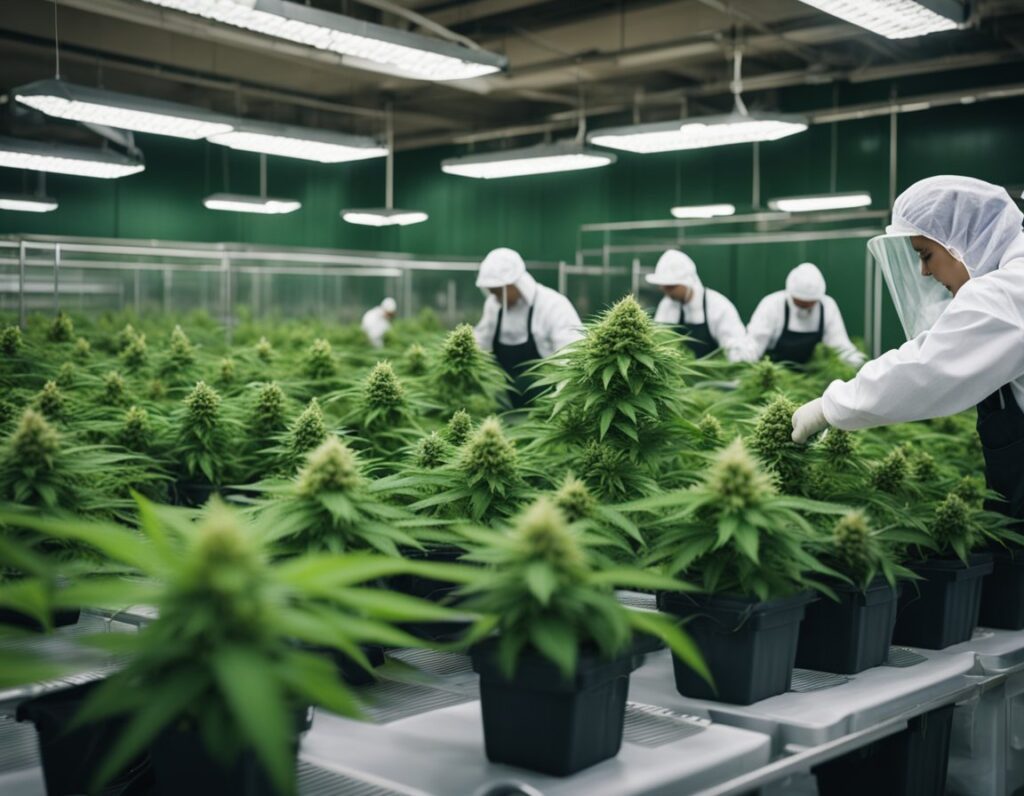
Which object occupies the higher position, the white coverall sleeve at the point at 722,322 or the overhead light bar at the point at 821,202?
the overhead light bar at the point at 821,202

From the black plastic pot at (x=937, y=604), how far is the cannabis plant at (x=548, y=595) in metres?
1.01

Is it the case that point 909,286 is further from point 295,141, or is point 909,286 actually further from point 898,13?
point 295,141

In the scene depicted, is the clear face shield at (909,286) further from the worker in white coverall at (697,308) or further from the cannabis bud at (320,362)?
the worker in white coverall at (697,308)

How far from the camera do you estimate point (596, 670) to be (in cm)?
125

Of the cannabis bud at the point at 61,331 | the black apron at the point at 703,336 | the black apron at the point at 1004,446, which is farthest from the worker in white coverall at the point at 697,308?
the black apron at the point at 1004,446

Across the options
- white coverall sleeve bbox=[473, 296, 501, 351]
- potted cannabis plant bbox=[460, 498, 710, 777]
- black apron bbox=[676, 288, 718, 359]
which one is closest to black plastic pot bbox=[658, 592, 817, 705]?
potted cannabis plant bbox=[460, 498, 710, 777]

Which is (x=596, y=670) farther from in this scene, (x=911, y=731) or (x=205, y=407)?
(x=205, y=407)

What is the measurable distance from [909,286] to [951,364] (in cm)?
41

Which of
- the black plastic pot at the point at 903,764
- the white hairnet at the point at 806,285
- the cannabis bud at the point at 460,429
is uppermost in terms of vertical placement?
the white hairnet at the point at 806,285

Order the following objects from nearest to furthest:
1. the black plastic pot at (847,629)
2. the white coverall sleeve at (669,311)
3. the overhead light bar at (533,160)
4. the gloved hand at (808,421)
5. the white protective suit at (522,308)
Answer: the black plastic pot at (847,629) → the gloved hand at (808,421) → the white protective suit at (522,308) → the white coverall sleeve at (669,311) → the overhead light bar at (533,160)

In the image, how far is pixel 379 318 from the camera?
7984 millimetres

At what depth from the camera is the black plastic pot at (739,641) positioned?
155 cm

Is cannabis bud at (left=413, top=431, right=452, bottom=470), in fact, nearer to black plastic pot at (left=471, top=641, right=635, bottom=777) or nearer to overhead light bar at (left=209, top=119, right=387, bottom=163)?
black plastic pot at (left=471, top=641, right=635, bottom=777)

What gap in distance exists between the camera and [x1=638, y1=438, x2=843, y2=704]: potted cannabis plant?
1438 mm
